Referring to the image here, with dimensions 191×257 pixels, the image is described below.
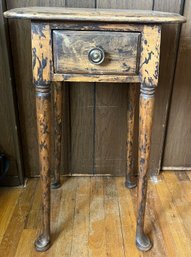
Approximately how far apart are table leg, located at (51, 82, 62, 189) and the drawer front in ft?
1.06

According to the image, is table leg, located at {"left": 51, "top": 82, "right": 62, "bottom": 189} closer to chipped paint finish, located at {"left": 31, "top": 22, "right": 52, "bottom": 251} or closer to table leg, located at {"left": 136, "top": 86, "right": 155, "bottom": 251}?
chipped paint finish, located at {"left": 31, "top": 22, "right": 52, "bottom": 251}

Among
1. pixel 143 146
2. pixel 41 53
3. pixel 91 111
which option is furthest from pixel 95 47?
pixel 91 111

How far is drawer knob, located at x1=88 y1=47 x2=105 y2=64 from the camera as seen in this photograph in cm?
70

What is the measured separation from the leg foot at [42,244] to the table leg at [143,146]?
317mm

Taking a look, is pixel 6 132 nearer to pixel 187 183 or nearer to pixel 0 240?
pixel 0 240

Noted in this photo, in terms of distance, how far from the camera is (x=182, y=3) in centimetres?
100

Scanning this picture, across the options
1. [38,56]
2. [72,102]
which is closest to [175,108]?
[72,102]

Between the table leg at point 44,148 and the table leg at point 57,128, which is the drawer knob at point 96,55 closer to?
the table leg at point 44,148

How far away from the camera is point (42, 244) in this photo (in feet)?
3.02

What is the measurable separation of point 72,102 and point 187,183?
669 millimetres

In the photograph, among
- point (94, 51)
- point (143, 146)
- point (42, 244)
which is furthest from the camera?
point (42, 244)

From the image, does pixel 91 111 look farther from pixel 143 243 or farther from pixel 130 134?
pixel 143 243

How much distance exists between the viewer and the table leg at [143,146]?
76 centimetres

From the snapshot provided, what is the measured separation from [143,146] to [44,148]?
0.30m
